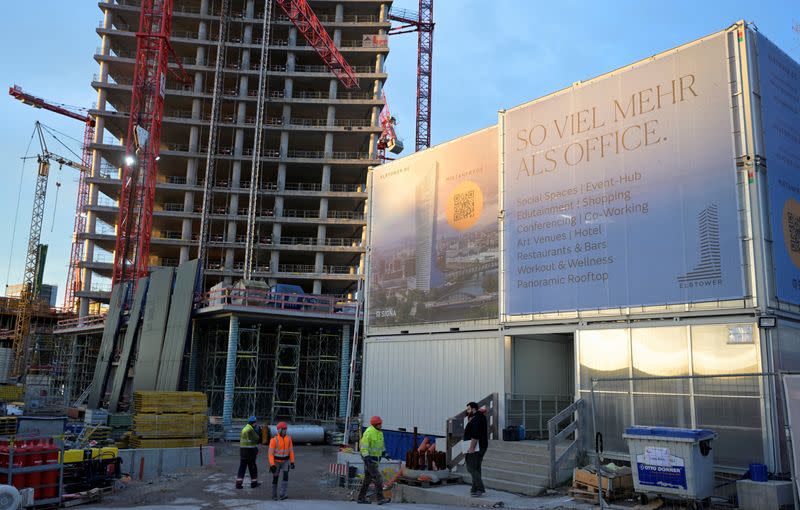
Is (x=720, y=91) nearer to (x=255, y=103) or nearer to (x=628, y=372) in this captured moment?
(x=628, y=372)

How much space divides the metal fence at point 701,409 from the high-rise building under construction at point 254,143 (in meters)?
56.1

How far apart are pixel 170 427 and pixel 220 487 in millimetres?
7581

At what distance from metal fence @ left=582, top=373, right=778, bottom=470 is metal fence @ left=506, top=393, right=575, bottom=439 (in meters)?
3.10

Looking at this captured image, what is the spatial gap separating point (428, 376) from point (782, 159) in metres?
12.5

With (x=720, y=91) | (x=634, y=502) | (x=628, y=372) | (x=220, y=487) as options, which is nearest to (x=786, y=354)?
(x=628, y=372)

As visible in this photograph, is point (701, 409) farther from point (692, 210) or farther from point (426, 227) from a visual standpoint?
point (426, 227)

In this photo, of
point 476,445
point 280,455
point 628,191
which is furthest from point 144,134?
point 476,445

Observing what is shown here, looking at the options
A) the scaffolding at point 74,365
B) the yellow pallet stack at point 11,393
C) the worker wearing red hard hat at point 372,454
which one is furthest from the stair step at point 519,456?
the yellow pallet stack at point 11,393

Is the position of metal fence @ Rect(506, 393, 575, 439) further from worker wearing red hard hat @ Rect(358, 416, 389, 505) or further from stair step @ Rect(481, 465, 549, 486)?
worker wearing red hard hat @ Rect(358, 416, 389, 505)

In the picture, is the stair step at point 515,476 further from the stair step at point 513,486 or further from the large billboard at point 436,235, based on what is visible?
the large billboard at point 436,235

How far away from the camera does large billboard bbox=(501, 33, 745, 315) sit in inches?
602

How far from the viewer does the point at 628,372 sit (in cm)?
1606

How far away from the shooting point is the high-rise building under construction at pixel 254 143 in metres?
72.6

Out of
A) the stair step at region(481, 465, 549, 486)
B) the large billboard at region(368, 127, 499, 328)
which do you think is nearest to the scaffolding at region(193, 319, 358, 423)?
the large billboard at region(368, 127, 499, 328)
